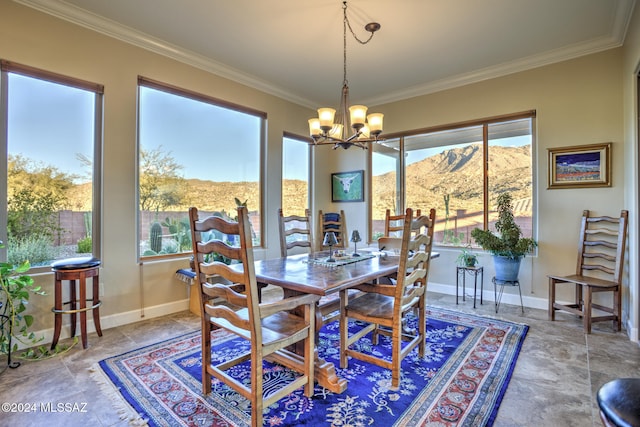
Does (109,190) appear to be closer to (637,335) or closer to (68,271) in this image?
(68,271)

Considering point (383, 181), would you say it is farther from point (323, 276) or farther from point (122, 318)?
point (122, 318)

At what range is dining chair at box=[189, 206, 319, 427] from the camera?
145cm

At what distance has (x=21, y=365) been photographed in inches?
86.4

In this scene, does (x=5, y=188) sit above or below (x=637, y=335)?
above

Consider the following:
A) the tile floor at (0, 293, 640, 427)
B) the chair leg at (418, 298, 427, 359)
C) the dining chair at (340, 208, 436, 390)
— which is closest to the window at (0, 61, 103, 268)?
the tile floor at (0, 293, 640, 427)

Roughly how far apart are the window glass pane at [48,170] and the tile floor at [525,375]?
0.92 meters

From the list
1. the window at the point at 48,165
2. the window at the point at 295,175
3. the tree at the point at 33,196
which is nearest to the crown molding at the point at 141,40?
the window at the point at 48,165

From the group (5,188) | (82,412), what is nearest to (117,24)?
(5,188)

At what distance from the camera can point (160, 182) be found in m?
3.39

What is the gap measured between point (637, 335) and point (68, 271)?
461cm

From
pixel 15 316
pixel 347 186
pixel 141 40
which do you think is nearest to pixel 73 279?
pixel 15 316

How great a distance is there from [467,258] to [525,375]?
1801 mm

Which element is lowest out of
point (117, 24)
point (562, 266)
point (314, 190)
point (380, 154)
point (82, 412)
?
point (82, 412)

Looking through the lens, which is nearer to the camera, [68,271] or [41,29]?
[68,271]
